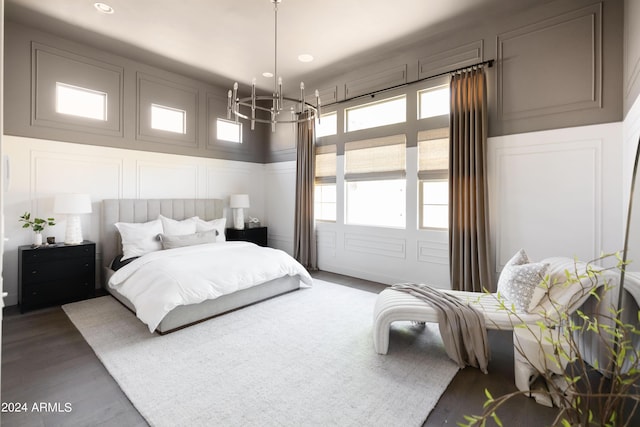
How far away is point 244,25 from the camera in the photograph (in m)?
3.63

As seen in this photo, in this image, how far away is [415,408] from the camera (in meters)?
1.95

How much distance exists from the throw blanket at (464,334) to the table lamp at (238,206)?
3.96 metres

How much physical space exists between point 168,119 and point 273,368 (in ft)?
14.3

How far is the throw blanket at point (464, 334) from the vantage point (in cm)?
238

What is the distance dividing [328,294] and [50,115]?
4203 mm

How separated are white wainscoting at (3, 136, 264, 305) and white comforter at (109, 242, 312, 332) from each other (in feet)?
4.46

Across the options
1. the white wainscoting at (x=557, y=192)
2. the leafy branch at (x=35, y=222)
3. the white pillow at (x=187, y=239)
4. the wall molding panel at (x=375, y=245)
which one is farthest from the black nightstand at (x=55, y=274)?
the white wainscoting at (x=557, y=192)

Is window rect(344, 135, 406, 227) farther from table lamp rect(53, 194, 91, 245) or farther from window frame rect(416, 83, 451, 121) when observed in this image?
table lamp rect(53, 194, 91, 245)

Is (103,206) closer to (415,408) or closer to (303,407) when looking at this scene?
(303,407)

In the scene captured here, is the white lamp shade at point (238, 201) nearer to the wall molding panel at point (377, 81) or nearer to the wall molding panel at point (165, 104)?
the wall molding panel at point (165, 104)

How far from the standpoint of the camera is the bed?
3.10 metres

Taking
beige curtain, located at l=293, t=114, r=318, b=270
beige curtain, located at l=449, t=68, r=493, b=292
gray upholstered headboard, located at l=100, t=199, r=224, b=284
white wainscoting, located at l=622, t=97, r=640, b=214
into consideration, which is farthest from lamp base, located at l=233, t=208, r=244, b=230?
white wainscoting, located at l=622, t=97, r=640, b=214

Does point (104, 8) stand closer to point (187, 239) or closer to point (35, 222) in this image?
point (35, 222)

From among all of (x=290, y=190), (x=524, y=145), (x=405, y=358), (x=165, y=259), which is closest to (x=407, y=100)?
(x=524, y=145)
